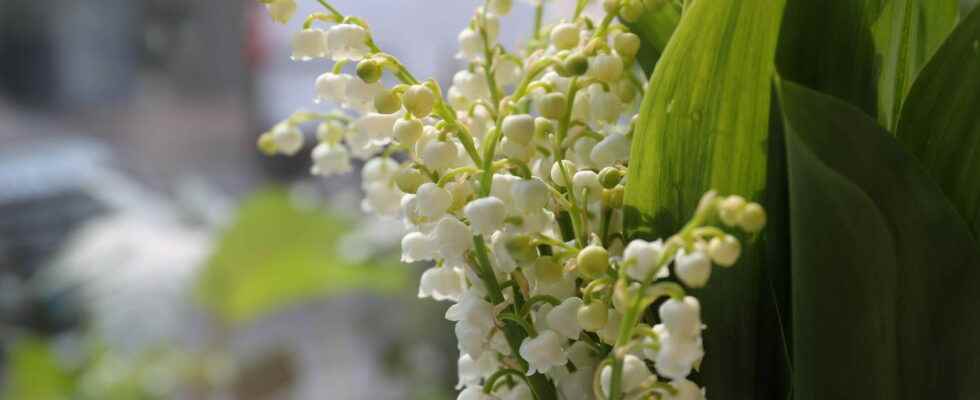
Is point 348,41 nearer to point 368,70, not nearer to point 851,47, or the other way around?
point 368,70

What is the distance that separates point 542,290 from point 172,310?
1473 mm

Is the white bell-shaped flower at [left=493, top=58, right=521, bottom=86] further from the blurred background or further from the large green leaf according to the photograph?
the blurred background

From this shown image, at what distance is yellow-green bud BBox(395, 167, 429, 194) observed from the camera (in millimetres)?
287

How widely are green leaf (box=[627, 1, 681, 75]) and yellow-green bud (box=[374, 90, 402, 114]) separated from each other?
3.4 inches

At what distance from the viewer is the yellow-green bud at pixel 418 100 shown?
27cm

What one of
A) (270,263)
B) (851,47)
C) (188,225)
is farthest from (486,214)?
(188,225)

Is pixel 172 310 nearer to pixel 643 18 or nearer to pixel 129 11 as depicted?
pixel 129 11

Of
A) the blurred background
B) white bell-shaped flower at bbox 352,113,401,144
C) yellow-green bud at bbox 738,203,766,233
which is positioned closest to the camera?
yellow-green bud at bbox 738,203,766,233

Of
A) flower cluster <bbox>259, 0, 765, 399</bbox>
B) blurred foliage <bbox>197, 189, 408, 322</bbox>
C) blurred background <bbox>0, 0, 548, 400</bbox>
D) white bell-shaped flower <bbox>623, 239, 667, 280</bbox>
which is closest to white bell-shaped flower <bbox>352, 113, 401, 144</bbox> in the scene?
flower cluster <bbox>259, 0, 765, 399</bbox>

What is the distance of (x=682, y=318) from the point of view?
0.23 metres

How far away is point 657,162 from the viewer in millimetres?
281

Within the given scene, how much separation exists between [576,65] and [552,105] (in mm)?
23

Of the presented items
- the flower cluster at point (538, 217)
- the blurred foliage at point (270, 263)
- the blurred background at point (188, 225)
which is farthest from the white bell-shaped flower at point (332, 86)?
the blurred foliage at point (270, 263)

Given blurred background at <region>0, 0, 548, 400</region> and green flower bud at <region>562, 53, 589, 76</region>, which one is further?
blurred background at <region>0, 0, 548, 400</region>
